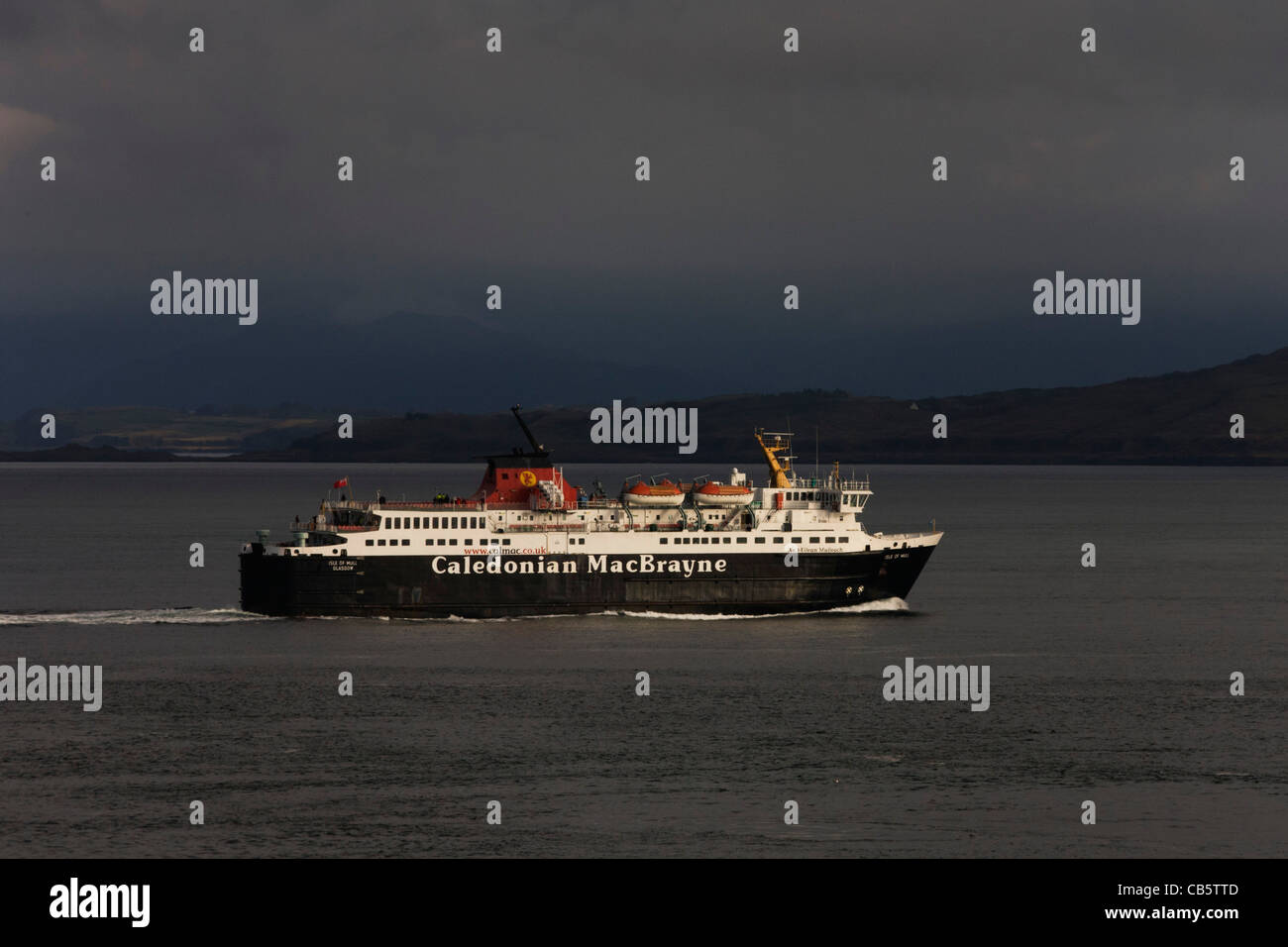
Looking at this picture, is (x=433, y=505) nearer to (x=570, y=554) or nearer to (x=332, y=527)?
(x=332, y=527)

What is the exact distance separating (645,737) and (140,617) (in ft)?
124

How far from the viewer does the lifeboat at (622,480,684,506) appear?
261 feet

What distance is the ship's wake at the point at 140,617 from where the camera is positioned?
7938 centimetres

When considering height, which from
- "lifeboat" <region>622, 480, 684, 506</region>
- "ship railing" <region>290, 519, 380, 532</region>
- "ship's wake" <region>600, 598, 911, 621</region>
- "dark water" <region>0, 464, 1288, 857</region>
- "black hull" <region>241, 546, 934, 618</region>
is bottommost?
"dark water" <region>0, 464, 1288, 857</region>

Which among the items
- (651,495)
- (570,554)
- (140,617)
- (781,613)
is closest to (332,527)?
(140,617)

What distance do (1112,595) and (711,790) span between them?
60646mm

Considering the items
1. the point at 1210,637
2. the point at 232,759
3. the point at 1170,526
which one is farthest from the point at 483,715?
the point at 1170,526

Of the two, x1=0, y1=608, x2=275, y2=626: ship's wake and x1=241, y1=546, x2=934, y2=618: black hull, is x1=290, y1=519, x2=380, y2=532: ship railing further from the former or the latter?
x1=0, y1=608, x2=275, y2=626: ship's wake

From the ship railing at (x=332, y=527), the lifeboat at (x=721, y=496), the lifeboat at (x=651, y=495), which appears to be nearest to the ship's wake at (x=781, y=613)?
the lifeboat at (x=651, y=495)

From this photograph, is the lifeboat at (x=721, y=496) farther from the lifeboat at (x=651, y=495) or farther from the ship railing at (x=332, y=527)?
the ship railing at (x=332, y=527)

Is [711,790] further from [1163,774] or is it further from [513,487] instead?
[513,487]

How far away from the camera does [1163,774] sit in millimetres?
48188

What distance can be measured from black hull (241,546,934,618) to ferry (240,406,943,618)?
0.05m

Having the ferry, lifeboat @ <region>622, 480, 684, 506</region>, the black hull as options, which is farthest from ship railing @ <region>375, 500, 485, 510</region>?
lifeboat @ <region>622, 480, 684, 506</region>
